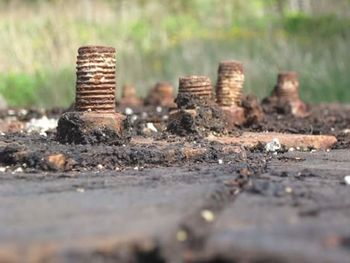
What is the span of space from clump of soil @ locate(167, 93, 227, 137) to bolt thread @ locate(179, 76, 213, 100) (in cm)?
4

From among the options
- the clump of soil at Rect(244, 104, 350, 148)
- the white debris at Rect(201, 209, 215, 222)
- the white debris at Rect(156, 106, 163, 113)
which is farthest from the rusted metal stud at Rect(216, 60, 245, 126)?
the white debris at Rect(201, 209, 215, 222)

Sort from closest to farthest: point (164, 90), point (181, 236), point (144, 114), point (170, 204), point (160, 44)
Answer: point (181, 236)
point (170, 204)
point (144, 114)
point (164, 90)
point (160, 44)

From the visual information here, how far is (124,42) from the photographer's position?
18281mm

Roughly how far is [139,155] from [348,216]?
59.2 inches

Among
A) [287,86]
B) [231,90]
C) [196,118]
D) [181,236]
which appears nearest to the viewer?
[181,236]

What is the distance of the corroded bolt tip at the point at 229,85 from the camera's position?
19.4 feet

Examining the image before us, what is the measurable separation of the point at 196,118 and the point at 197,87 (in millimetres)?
317

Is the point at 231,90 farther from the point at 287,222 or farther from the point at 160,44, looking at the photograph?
the point at 160,44

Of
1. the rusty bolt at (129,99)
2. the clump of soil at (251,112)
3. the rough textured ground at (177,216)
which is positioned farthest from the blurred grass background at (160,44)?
the rough textured ground at (177,216)

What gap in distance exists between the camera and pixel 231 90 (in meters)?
5.92

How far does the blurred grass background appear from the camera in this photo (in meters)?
14.9

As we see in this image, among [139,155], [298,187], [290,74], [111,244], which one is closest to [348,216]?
[298,187]

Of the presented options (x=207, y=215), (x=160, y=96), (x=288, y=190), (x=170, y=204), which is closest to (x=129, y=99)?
(x=160, y=96)

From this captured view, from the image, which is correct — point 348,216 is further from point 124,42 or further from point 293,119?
point 124,42
